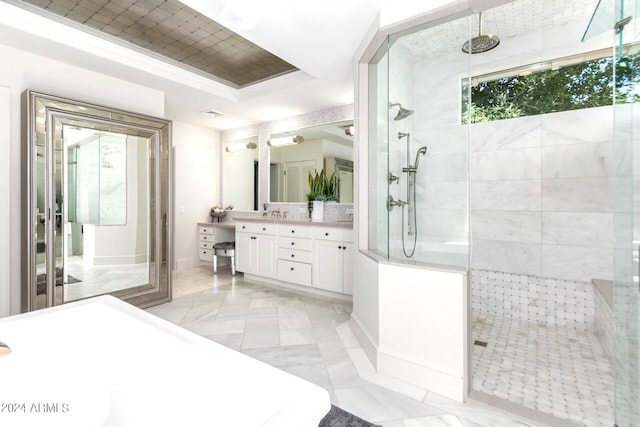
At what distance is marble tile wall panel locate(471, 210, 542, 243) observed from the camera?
285 cm

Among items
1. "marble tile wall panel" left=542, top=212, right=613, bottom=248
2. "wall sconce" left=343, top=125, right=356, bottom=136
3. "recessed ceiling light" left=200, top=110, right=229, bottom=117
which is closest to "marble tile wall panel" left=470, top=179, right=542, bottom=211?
"marble tile wall panel" left=542, top=212, right=613, bottom=248

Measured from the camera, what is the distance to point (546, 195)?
109 inches

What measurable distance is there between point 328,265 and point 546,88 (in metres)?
2.71

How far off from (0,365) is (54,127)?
2.31 meters

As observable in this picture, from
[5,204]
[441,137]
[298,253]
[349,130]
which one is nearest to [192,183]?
[298,253]

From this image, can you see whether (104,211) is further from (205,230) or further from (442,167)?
(442,167)

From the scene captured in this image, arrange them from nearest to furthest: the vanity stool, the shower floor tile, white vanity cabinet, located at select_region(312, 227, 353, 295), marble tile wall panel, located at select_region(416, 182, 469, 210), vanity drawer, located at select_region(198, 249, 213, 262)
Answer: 1. the shower floor tile
2. marble tile wall panel, located at select_region(416, 182, 469, 210)
3. white vanity cabinet, located at select_region(312, 227, 353, 295)
4. the vanity stool
5. vanity drawer, located at select_region(198, 249, 213, 262)

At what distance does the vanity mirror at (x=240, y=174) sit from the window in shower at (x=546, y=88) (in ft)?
11.0

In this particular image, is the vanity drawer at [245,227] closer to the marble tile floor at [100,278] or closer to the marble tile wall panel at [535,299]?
the marble tile floor at [100,278]

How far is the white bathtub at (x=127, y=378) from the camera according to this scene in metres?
0.85

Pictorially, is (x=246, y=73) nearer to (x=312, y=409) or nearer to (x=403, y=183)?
(x=403, y=183)

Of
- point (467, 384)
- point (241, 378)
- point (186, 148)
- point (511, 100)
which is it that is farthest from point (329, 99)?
point (241, 378)

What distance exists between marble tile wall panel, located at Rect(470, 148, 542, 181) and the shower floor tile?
54.4 inches

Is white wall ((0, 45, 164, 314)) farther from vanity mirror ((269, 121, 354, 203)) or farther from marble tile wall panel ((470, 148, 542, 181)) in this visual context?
marble tile wall panel ((470, 148, 542, 181))
